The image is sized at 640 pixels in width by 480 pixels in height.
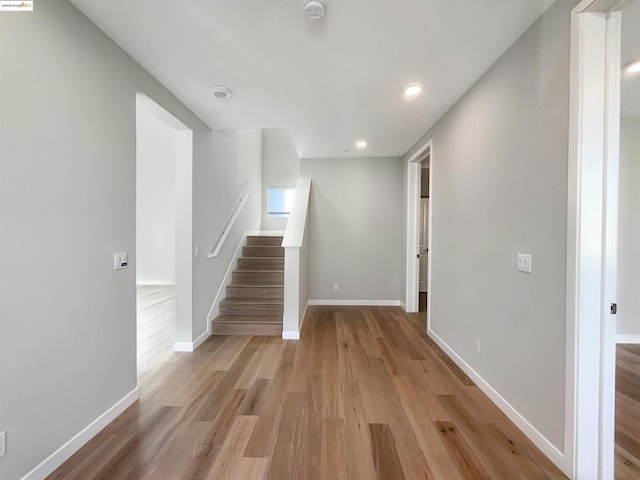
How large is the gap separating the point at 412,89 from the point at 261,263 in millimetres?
3130

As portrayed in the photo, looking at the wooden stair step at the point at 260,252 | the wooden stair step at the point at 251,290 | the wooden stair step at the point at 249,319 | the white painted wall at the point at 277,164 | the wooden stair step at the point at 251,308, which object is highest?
the white painted wall at the point at 277,164

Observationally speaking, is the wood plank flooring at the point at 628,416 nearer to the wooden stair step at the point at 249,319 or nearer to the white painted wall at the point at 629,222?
the white painted wall at the point at 629,222

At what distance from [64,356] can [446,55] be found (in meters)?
3.02

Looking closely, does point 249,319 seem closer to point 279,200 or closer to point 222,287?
point 222,287

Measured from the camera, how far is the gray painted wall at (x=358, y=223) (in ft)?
15.2

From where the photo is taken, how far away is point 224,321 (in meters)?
3.36

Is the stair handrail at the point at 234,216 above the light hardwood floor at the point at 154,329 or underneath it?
above

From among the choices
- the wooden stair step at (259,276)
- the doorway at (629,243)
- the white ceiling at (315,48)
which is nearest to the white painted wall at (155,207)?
the wooden stair step at (259,276)

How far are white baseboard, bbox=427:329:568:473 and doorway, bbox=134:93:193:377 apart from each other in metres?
2.72

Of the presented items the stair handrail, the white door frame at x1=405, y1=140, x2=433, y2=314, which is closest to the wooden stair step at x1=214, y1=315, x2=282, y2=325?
the stair handrail

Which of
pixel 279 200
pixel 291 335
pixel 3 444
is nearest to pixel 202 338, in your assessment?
Result: pixel 291 335

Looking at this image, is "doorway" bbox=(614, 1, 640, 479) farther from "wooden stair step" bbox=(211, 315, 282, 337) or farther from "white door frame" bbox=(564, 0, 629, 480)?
"wooden stair step" bbox=(211, 315, 282, 337)

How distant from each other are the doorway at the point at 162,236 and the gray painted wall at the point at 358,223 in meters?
2.21

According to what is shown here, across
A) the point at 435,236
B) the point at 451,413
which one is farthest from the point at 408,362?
the point at 435,236
